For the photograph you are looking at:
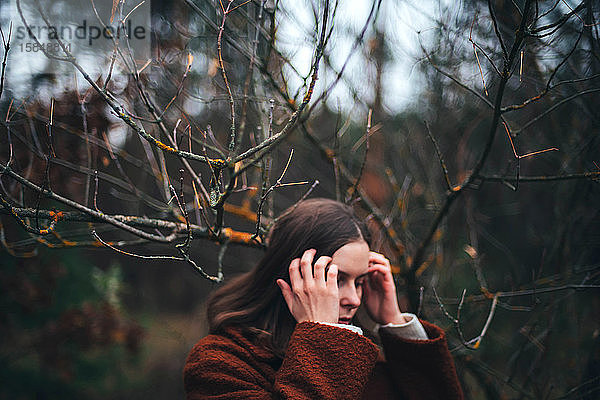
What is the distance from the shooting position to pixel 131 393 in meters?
4.47

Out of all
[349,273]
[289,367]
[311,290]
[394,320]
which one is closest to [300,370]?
[289,367]

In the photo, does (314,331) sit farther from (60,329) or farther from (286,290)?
(60,329)

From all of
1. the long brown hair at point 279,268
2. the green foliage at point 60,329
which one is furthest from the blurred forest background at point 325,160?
the long brown hair at point 279,268

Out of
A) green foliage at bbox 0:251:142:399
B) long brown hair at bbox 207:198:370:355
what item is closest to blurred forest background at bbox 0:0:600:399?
green foliage at bbox 0:251:142:399

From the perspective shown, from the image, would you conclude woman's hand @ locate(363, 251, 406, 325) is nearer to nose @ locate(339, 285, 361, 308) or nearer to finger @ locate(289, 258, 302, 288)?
nose @ locate(339, 285, 361, 308)

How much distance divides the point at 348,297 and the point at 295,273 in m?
0.21

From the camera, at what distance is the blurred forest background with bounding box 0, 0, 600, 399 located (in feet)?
4.87

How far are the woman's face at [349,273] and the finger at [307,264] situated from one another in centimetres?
8

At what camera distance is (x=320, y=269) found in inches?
59.6

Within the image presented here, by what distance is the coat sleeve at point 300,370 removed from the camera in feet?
4.39

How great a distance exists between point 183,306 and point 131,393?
1380mm

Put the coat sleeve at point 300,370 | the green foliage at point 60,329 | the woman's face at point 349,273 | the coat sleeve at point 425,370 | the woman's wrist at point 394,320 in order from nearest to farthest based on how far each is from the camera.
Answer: the coat sleeve at point 300,370, the woman's face at point 349,273, the coat sleeve at point 425,370, the woman's wrist at point 394,320, the green foliage at point 60,329

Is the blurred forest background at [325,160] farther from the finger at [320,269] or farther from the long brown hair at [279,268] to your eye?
the finger at [320,269]

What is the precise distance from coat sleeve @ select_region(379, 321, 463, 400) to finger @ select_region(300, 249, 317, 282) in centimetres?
52
